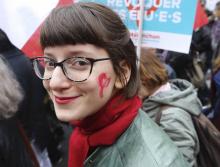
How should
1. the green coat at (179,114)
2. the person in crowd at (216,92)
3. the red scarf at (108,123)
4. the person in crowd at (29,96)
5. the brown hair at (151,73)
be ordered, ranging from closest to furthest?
1. the red scarf at (108,123)
2. the green coat at (179,114)
3. the brown hair at (151,73)
4. the person in crowd at (29,96)
5. the person in crowd at (216,92)

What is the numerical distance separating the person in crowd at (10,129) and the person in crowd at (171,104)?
0.81m

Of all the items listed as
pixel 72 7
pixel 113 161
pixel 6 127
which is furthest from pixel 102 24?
pixel 6 127

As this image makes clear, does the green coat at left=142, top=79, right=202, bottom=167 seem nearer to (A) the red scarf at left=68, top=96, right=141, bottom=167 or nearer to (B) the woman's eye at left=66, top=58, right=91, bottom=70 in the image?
(A) the red scarf at left=68, top=96, right=141, bottom=167

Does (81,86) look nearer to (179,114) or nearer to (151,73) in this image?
(179,114)

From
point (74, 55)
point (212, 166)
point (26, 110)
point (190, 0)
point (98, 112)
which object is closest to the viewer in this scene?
point (74, 55)

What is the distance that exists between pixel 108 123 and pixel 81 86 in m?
0.21

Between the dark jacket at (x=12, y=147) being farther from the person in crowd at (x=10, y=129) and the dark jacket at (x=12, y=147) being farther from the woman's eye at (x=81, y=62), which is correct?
the woman's eye at (x=81, y=62)

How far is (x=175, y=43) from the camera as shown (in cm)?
235

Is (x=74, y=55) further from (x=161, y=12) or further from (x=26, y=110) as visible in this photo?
(x=26, y=110)

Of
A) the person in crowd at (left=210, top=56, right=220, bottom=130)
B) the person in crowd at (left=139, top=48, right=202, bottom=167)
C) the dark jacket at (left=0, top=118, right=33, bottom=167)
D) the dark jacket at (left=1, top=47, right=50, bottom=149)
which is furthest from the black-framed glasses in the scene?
the person in crowd at (left=210, top=56, right=220, bottom=130)

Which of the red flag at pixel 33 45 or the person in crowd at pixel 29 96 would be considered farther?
the person in crowd at pixel 29 96

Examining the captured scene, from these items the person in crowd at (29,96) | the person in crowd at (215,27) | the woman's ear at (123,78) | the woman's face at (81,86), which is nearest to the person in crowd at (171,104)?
the woman's ear at (123,78)

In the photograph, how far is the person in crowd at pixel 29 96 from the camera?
106 inches

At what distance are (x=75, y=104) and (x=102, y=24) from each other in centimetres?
30
